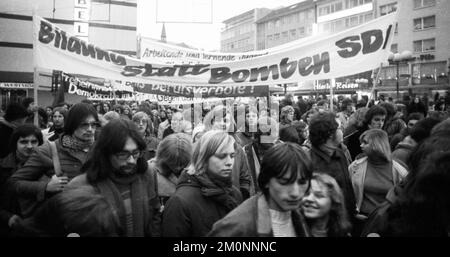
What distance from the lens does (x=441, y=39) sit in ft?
127

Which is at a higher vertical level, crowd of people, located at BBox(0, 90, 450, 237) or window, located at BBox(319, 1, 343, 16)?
window, located at BBox(319, 1, 343, 16)

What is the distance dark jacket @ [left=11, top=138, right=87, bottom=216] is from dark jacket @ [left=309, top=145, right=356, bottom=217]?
2.20 meters

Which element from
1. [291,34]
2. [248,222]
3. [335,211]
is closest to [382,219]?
[335,211]

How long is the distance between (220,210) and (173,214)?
318 millimetres

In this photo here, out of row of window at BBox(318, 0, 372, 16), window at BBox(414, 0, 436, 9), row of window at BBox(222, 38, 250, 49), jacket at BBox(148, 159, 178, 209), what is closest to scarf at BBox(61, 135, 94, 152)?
jacket at BBox(148, 159, 178, 209)

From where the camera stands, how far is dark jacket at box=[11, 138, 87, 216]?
2814 mm

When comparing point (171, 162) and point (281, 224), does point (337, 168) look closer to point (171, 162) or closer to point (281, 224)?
point (171, 162)

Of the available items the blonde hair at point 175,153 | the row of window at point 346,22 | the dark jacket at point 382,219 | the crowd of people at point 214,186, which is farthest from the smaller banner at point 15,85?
the row of window at point 346,22

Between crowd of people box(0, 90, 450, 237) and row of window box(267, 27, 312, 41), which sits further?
row of window box(267, 27, 312, 41)

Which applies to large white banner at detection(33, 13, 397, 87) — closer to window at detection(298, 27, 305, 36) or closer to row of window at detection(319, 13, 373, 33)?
row of window at detection(319, 13, 373, 33)

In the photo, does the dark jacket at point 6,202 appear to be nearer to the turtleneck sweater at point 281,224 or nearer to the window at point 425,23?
the turtleneck sweater at point 281,224

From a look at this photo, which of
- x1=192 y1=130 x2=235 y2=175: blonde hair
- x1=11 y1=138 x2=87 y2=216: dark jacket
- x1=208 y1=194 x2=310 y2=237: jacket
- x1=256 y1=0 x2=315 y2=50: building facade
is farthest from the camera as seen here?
x1=256 y1=0 x2=315 y2=50: building facade

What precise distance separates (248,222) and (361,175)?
7.46ft
